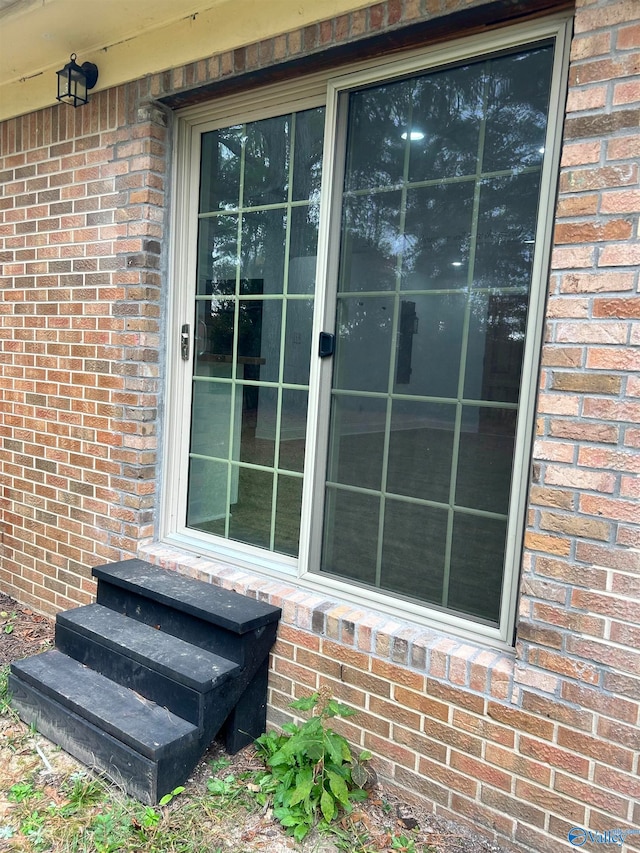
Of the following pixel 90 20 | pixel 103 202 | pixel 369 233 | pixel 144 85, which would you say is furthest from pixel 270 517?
pixel 90 20

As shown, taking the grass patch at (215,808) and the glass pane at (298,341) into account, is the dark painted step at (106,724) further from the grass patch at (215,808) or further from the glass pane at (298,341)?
the glass pane at (298,341)

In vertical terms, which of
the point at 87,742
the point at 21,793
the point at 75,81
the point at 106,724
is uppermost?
the point at 75,81

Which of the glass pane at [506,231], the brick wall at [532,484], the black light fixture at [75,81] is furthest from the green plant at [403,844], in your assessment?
the black light fixture at [75,81]

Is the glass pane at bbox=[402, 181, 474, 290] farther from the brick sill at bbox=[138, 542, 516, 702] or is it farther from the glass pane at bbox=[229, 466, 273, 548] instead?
the brick sill at bbox=[138, 542, 516, 702]

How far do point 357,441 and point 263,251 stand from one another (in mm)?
959

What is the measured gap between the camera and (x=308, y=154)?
239 cm

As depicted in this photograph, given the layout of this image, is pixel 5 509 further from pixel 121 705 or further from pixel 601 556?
pixel 601 556

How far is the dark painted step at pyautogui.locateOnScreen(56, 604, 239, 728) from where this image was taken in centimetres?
204

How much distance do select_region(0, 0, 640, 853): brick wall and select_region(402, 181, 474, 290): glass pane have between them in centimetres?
38

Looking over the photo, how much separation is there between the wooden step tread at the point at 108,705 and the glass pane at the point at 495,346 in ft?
5.02

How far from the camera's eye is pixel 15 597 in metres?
3.46

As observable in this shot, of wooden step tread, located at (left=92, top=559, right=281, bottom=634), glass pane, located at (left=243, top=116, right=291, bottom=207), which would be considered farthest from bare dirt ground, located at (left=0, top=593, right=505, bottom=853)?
glass pane, located at (left=243, top=116, right=291, bottom=207)

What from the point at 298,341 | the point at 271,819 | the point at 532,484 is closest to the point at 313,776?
the point at 271,819

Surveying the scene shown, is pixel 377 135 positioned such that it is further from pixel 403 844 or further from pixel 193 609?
pixel 403 844
